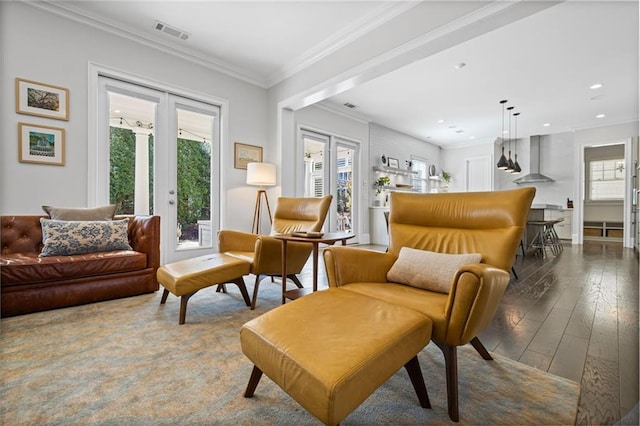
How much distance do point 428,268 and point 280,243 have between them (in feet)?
4.61

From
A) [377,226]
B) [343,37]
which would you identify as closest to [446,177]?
[377,226]

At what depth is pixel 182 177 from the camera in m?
3.99

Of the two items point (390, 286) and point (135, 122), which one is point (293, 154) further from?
point (390, 286)

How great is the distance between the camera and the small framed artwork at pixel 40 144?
284 cm

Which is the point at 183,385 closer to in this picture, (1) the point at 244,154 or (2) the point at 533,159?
(1) the point at 244,154

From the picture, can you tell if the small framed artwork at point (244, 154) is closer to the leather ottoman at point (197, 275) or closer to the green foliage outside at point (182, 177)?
the green foliage outside at point (182, 177)

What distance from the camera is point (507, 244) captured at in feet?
5.02

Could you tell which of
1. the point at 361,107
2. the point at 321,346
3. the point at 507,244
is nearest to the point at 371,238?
the point at 361,107

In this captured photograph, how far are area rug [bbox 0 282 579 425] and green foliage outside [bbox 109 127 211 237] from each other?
1806 mm

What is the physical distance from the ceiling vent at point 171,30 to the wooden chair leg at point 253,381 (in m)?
3.79

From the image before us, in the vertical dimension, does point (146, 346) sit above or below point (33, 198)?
below

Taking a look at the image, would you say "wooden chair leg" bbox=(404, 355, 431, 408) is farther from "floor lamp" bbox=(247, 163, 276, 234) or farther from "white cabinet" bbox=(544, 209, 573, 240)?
"white cabinet" bbox=(544, 209, 573, 240)

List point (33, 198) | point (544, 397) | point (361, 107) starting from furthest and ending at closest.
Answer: point (361, 107)
point (33, 198)
point (544, 397)

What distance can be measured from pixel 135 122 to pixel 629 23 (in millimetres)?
5719
